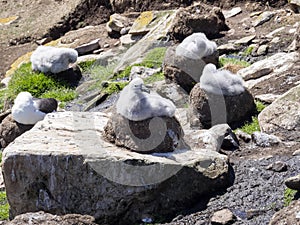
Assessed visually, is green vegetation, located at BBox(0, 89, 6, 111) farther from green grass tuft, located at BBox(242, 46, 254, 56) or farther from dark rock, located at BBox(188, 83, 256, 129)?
dark rock, located at BBox(188, 83, 256, 129)

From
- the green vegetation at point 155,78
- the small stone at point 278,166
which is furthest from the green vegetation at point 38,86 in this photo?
the small stone at point 278,166

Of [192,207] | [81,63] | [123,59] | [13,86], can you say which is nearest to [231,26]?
[123,59]

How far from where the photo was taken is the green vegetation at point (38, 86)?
14.0 m

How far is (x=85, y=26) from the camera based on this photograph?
19.4 metres

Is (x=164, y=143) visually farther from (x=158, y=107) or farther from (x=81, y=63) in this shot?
(x=81, y=63)

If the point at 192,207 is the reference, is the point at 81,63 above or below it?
below

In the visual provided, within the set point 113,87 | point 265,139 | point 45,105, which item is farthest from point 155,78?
point 265,139

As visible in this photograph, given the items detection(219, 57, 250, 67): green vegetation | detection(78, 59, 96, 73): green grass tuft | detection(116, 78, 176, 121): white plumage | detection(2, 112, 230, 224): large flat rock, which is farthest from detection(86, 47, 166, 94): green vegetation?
detection(2, 112, 230, 224): large flat rock

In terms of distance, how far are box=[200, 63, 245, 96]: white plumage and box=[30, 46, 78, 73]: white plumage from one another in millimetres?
5214

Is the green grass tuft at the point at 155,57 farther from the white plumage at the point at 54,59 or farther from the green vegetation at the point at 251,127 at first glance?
the green vegetation at the point at 251,127

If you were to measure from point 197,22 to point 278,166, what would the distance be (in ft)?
23.6

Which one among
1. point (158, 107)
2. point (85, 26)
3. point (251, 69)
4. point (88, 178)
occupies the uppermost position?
point (158, 107)

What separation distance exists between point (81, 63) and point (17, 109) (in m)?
4.40

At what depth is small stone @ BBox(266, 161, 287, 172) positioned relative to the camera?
7504 millimetres
